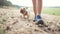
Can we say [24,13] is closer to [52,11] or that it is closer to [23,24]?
[23,24]

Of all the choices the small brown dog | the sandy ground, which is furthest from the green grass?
the small brown dog

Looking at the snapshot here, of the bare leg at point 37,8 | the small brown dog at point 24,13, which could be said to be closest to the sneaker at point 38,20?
the bare leg at point 37,8

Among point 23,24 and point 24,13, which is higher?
point 24,13

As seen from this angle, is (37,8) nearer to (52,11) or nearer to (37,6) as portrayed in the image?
(37,6)

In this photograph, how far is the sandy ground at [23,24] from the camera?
163cm

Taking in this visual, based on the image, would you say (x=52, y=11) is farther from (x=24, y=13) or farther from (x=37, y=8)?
(x=24, y=13)

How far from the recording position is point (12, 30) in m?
1.64

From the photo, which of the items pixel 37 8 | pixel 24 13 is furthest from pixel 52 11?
pixel 24 13

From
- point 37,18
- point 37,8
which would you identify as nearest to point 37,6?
point 37,8

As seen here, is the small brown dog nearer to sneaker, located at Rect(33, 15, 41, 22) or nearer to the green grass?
sneaker, located at Rect(33, 15, 41, 22)

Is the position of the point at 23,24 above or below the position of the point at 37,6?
below

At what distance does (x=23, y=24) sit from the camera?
1.69 m

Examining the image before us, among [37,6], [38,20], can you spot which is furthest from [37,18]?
[37,6]

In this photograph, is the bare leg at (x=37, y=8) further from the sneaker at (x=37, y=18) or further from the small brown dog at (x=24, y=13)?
the small brown dog at (x=24, y=13)
